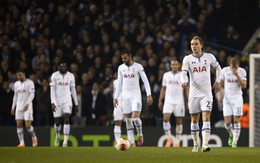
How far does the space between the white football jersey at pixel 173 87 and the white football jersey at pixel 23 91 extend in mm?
3741

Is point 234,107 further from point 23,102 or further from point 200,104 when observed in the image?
point 23,102

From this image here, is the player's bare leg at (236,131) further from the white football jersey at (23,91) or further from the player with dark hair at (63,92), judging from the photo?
the white football jersey at (23,91)

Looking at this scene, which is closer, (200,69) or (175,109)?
(200,69)

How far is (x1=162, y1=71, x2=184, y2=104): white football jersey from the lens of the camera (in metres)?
21.8

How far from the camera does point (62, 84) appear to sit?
21125 mm

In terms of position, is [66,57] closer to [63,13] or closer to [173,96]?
[63,13]

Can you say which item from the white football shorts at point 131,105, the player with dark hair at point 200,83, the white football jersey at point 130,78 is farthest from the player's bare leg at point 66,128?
the player with dark hair at point 200,83

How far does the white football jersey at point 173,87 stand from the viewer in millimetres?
21766

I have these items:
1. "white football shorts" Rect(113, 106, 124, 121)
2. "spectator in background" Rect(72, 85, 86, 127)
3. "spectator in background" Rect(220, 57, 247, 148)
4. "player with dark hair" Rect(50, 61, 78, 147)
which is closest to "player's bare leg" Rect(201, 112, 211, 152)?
"spectator in background" Rect(220, 57, 247, 148)

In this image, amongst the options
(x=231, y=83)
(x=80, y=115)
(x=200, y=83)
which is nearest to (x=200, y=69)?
(x=200, y=83)

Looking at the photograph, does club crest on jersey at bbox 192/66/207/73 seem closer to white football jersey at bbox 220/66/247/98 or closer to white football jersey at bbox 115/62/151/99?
white football jersey at bbox 115/62/151/99

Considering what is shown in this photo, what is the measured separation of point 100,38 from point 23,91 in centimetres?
440

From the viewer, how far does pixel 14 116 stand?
24.6 m

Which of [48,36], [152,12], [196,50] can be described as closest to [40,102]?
[48,36]
